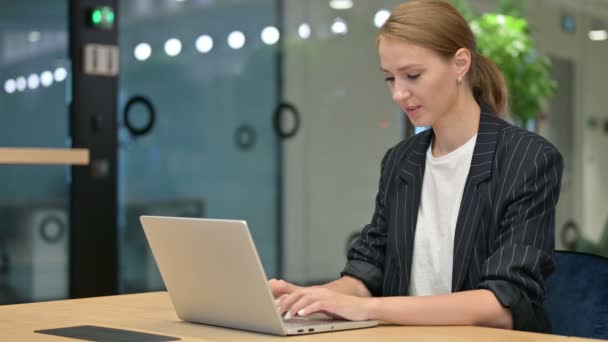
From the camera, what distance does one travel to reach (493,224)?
2.00 m

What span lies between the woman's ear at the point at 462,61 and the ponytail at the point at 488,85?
0.22 feet

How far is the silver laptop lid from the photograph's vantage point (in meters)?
1.64

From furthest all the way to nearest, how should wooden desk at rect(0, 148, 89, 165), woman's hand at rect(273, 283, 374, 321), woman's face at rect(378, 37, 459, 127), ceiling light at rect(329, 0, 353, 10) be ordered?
ceiling light at rect(329, 0, 353, 10) < wooden desk at rect(0, 148, 89, 165) < woman's face at rect(378, 37, 459, 127) < woman's hand at rect(273, 283, 374, 321)

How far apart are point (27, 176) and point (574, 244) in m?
3.32

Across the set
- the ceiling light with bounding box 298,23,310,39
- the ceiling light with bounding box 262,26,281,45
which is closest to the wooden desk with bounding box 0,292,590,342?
the ceiling light with bounding box 262,26,281,45

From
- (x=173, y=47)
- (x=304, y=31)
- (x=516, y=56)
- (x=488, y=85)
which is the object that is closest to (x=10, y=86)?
(x=173, y=47)

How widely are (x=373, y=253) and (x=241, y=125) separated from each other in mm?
3571

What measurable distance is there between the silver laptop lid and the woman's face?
50cm

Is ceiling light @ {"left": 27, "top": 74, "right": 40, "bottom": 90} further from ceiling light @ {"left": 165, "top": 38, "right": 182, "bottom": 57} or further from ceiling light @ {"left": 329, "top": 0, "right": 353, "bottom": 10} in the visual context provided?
ceiling light @ {"left": 329, "top": 0, "right": 353, "bottom": 10}

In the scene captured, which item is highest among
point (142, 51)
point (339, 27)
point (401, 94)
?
point (339, 27)

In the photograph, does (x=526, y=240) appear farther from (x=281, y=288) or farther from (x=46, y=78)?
(x=46, y=78)

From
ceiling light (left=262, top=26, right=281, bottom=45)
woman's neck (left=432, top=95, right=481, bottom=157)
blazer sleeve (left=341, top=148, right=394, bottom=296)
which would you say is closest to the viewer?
woman's neck (left=432, top=95, right=481, bottom=157)

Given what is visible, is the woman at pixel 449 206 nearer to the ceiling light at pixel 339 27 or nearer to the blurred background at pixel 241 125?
the blurred background at pixel 241 125

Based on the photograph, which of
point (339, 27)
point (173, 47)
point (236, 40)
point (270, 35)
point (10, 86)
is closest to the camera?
point (10, 86)
